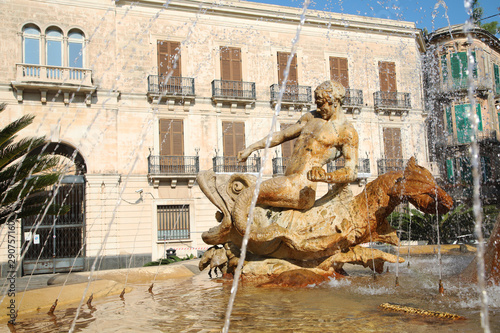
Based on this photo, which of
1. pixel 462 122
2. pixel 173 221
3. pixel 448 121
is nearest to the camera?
pixel 173 221

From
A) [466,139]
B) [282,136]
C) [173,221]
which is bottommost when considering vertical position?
[173,221]

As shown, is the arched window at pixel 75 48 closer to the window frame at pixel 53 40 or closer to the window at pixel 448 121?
the window frame at pixel 53 40

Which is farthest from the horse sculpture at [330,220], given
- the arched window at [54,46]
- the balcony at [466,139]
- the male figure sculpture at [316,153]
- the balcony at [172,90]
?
the balcony at [466,139]

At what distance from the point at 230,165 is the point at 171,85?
4.36m

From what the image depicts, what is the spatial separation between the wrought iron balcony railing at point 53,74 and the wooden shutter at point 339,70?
37.9 feet

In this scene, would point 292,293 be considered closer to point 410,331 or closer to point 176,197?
point 410,331

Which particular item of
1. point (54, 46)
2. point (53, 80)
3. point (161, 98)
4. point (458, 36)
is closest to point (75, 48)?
point (54, 46)

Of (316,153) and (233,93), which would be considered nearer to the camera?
(316,153)

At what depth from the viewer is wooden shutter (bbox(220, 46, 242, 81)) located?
2112 cm

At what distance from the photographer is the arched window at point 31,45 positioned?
1805cm

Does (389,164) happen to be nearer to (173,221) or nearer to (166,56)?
(173,221)

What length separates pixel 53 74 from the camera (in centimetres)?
1791

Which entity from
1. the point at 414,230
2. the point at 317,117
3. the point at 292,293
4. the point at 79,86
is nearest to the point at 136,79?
the point at 79,86

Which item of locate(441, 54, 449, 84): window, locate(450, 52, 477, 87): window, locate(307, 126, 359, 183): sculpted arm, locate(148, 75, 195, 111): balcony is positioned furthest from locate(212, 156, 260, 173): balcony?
locate(441, 54, 449, 84): window
